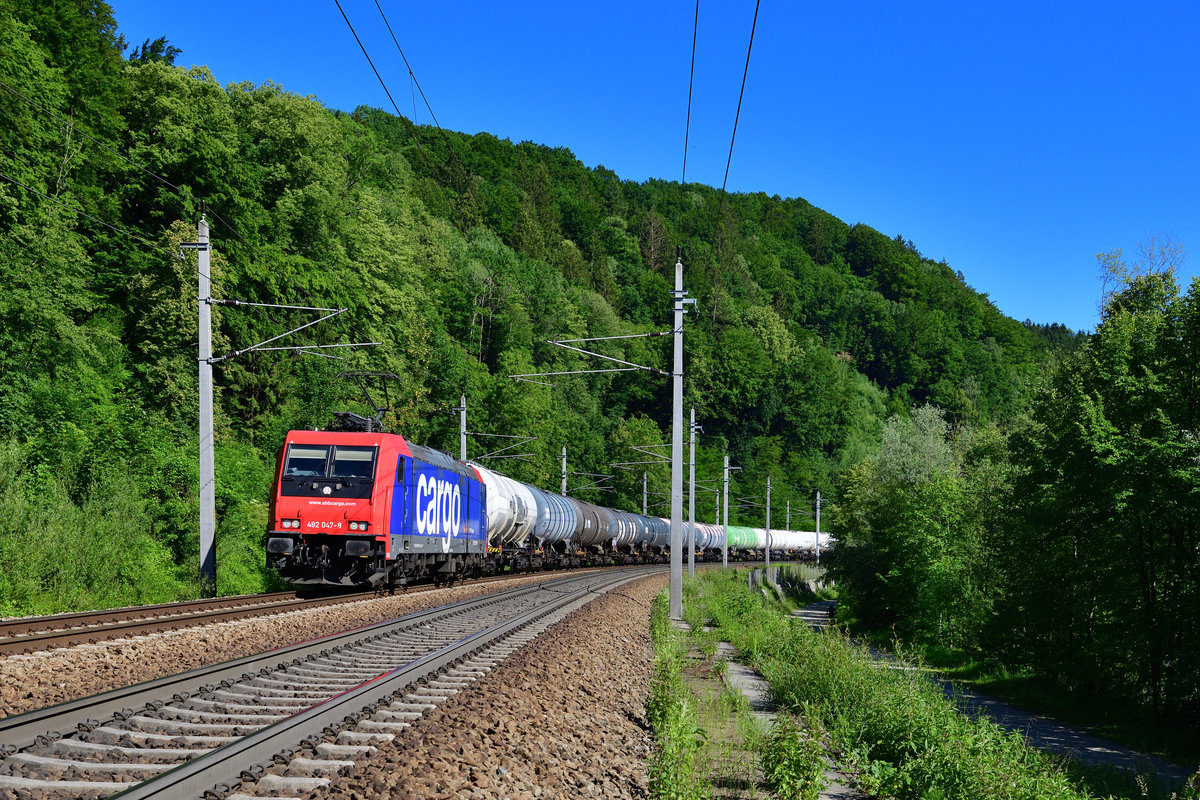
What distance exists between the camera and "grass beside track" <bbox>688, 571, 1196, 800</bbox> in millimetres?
8430

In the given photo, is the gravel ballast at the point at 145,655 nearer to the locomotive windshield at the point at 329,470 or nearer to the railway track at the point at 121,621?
the railway track at the point at 121,621

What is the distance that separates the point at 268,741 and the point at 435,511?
18.7m

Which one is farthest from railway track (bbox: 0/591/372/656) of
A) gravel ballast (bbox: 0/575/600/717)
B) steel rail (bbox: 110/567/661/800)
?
steel rail (bbox: 110/567/661/800)

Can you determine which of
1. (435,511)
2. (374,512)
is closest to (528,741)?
(374,512)

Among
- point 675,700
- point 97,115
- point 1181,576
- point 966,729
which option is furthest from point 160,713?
point 97,115

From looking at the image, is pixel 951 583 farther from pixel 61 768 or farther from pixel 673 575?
pixel 61 768

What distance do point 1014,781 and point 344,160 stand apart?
50.7m

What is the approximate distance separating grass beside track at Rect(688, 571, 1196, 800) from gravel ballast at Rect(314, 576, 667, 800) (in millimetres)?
2100

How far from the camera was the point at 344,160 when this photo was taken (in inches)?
2073

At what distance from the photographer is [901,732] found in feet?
33.3

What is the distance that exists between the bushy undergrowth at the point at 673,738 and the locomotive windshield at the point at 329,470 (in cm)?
946

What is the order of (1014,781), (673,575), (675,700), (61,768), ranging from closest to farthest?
(61,768) < (1014,781) < (675,700) < (673,575)

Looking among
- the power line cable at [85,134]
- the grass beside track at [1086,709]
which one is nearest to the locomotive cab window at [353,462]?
the power line cable at [85,134]

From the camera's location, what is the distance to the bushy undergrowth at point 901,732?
8.39m
